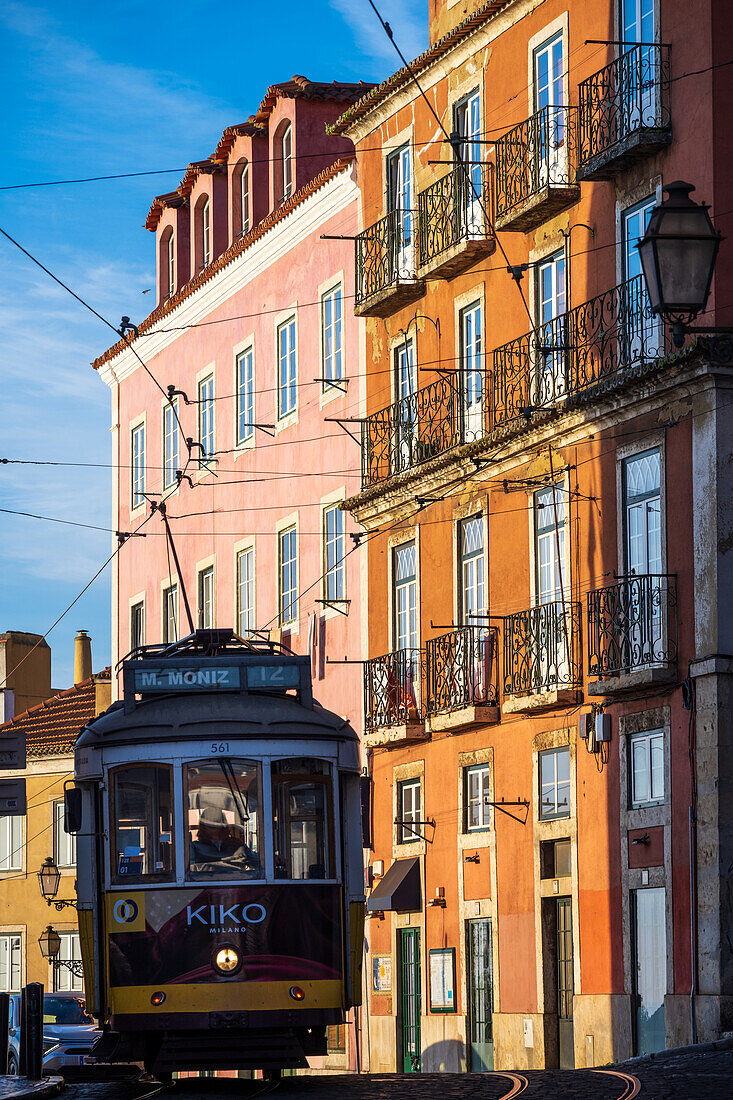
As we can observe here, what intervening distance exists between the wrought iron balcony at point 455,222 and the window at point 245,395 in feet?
24.3

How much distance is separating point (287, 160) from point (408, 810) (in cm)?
1196

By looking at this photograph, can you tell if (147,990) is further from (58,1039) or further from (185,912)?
(58,1039)

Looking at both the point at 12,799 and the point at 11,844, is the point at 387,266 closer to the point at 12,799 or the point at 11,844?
the point at 12,799

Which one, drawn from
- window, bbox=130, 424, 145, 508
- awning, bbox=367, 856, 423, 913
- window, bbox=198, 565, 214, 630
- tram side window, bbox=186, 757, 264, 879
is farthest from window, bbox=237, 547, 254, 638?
tram side window, bbox=186, 757, 264, 879

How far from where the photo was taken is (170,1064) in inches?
647

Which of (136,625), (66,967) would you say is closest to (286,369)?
(136,625)

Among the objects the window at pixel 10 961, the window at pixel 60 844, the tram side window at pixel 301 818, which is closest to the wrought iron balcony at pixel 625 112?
the tram side window at pixel 301 818

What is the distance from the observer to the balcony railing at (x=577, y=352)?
76.5 feet

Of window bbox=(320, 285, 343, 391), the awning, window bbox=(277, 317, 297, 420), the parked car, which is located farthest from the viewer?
window bbox=(277, 317, 297, 420)

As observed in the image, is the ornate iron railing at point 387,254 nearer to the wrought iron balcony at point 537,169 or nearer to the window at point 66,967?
the wrought iron balcony at point 537,169

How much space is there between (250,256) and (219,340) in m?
2.10

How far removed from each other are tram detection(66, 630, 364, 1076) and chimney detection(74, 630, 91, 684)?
40551 mm

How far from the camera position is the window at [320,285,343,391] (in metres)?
32.8

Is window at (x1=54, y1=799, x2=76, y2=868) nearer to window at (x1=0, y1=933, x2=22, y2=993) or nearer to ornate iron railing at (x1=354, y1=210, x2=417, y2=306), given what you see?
window at (x1=0, y1=933, x2=22, y2=993)
